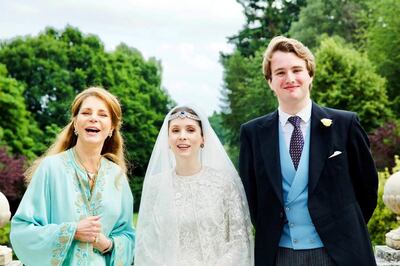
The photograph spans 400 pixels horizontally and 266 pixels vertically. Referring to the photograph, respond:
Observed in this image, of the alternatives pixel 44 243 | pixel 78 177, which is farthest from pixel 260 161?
pixel 44 243

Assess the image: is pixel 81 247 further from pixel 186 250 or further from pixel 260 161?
pixel 260 161

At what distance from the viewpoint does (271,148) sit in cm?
365

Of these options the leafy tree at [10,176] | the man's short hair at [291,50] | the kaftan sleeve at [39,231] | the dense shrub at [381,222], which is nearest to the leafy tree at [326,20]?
the leafy tree at [10,176]

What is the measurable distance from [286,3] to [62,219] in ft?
112

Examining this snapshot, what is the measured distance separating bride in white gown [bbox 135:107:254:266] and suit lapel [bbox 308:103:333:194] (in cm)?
58

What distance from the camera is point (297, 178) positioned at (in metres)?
3.54

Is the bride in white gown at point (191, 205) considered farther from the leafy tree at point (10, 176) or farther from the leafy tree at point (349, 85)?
the leafy tree at point (349, 85)

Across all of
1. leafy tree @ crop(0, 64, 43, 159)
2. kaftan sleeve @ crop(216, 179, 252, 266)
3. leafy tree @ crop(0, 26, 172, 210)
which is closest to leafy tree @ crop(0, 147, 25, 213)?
leafy tree @ crop(0, 64, 43, 159)

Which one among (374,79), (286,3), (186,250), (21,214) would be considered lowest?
(186,250)

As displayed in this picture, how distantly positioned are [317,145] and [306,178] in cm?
22

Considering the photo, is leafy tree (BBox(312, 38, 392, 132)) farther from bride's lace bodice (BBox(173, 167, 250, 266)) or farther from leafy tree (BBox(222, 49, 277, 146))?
bride's lace bodice (BBox(173, 167, 250, 266))

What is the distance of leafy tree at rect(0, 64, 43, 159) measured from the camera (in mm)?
24203

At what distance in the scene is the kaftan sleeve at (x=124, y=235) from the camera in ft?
12.6

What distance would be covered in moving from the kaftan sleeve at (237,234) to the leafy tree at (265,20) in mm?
31043
